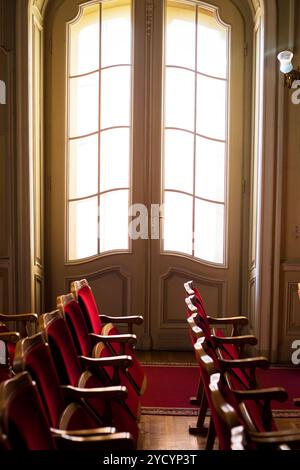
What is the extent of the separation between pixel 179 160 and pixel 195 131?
29 centimetres

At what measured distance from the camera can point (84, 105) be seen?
480 centimetres

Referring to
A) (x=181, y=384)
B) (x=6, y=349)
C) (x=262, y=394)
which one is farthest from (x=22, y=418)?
(x=181, y=384)

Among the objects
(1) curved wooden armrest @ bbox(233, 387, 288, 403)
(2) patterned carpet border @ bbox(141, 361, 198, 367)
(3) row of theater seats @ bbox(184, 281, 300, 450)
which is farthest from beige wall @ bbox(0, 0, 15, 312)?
(1) curved wooden armrest @ bbox(233, 387, 288, 403)

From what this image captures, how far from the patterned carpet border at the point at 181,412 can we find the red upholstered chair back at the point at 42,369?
151 cm

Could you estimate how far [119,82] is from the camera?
15.6 feet

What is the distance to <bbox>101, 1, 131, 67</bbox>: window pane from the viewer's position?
474 cm

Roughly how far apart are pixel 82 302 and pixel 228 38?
2.91 metres

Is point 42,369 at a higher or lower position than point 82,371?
higher

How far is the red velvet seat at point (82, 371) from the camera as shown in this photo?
2.08 m

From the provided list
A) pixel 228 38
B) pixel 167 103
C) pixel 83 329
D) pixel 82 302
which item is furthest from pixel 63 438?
pixel 228 38

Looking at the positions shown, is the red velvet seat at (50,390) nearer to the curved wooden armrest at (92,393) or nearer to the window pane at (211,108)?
the curved wooden armrest at (92,393)

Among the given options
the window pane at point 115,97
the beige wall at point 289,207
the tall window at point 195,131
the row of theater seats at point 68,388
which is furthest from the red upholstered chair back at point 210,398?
the window pane at point 115,97

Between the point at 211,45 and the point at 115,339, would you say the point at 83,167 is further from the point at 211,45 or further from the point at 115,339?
the point at 115,339

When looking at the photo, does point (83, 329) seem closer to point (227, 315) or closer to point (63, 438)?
point (63, 438)
